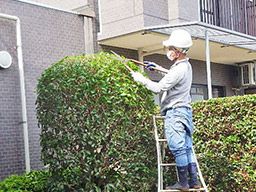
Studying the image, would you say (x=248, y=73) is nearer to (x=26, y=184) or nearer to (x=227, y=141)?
(x=227, y=141)

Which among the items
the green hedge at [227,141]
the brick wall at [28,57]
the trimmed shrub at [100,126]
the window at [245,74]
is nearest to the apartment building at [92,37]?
the brick wall at [28,57]

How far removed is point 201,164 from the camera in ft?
23.6

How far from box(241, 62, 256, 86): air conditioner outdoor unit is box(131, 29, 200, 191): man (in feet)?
29.1

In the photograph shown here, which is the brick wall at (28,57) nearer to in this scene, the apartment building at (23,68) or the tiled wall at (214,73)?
the apartment building at (23,68)

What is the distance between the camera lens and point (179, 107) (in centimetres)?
561

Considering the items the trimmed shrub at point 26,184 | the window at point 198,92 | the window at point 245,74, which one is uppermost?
the window at point 245,74

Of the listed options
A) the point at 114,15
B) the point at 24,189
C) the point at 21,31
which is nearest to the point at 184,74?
the point at 24,189

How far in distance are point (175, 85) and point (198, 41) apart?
5297mm

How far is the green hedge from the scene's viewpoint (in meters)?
6.87

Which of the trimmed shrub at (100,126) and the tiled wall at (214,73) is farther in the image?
the tiled wall at (214,73)

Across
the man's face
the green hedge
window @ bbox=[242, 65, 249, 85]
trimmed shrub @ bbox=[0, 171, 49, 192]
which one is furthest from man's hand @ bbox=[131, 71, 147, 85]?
window @ bbox=[242, 65, 249, 85]

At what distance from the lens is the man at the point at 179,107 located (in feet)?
17.9

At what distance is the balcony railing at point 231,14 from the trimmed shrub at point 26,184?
664 centimetres

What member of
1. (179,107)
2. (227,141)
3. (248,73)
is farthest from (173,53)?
(248,73)
